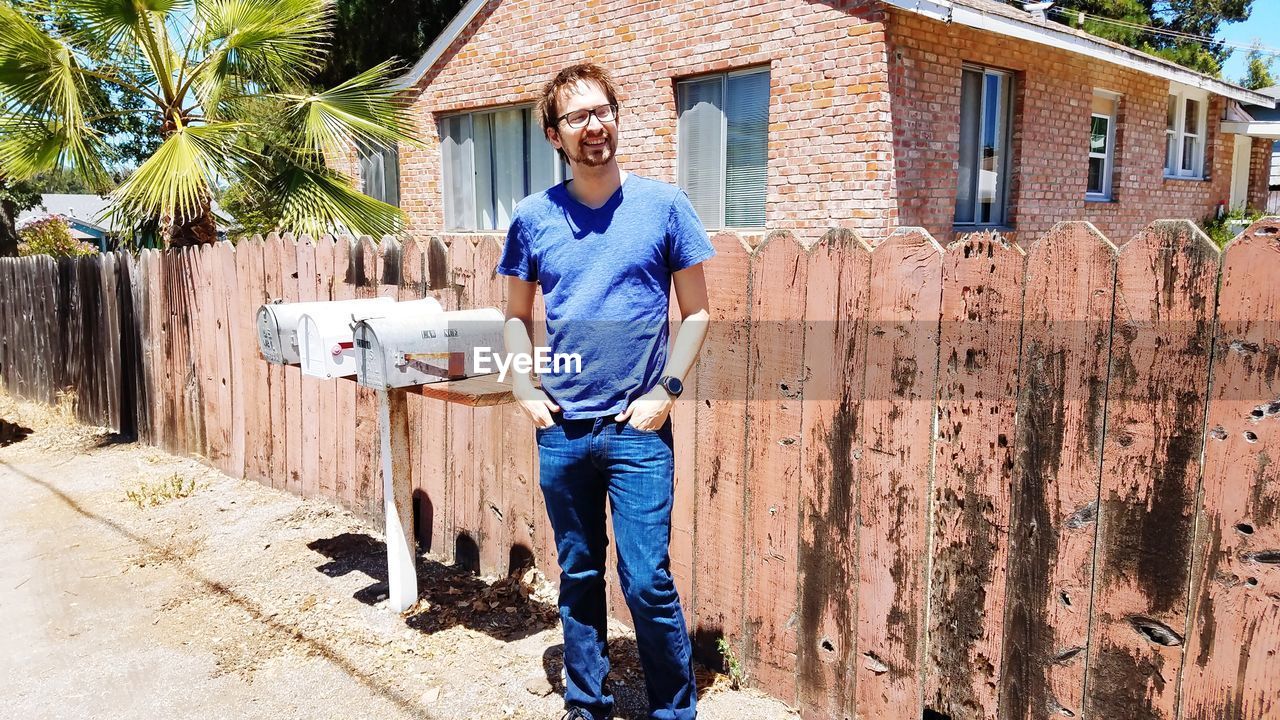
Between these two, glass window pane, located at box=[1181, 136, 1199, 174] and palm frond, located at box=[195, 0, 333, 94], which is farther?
glass window pane, located at box=[1181, 136, 1199, 174]

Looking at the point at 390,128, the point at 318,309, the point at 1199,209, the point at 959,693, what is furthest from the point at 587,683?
the point at 1199,209

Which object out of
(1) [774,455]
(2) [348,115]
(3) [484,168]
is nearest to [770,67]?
(2) [348,115]

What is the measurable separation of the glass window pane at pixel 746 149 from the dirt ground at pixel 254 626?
5.67 metres

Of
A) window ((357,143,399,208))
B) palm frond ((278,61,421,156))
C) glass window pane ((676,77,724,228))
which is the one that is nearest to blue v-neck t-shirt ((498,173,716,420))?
palm frond ((278,61,421,156))

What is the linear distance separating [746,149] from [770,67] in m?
0.86

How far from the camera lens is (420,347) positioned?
3.63 metres

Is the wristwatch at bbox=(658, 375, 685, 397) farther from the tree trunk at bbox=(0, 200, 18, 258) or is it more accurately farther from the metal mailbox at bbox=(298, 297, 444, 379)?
the tree trunk at bbox=(0, 200, 18, 258)

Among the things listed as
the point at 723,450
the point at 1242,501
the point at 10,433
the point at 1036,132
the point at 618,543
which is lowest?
the point at 10,433

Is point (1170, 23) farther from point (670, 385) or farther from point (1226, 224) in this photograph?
point (670, 385)

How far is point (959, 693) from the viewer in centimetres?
273

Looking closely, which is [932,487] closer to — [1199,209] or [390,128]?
[390,128]

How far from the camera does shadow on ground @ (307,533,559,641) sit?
395 centimetres

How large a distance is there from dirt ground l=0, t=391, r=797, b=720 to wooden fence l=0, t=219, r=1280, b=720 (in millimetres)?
464

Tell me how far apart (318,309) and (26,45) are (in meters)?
4.74
